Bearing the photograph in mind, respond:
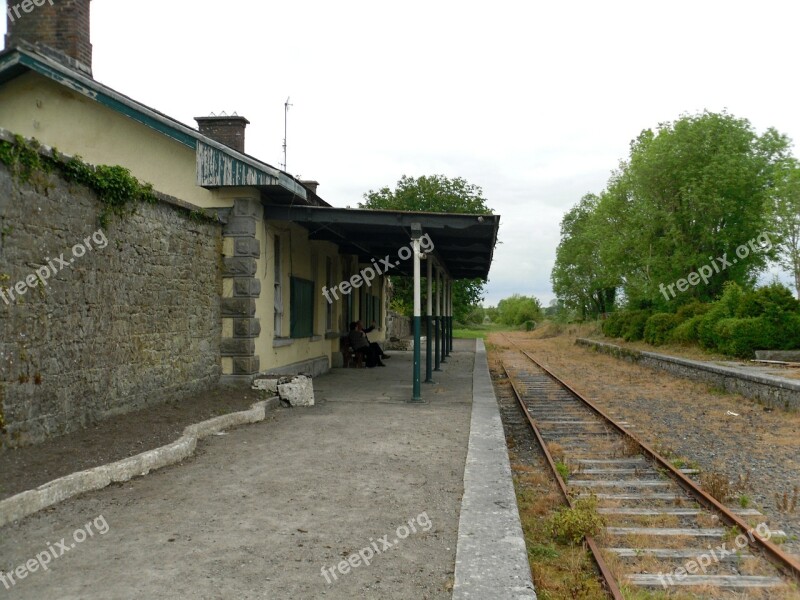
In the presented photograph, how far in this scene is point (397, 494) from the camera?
5637 millimetres

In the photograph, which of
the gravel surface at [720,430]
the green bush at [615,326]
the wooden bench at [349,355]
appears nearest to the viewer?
the gravel surface at [720,430]

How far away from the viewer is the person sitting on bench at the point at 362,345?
18.1 m

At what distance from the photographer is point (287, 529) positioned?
4664 mm

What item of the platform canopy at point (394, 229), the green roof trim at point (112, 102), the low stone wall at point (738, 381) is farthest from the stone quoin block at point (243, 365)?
the low stone wall at point (738, 381)

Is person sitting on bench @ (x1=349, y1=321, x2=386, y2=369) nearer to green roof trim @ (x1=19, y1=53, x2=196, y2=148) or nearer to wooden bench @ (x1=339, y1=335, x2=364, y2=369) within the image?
wooden bench @ (x1=339, y1=335, x2=364, y2=369)

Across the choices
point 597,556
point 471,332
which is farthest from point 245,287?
point 471,332

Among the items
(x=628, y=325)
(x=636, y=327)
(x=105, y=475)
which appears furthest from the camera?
(x=628, y=325)

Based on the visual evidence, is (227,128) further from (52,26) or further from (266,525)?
(266,525)

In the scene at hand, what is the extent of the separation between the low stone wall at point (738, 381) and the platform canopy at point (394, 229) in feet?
18.7

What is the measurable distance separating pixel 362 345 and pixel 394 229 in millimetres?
6297

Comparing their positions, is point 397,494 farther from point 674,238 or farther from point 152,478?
point 674,238

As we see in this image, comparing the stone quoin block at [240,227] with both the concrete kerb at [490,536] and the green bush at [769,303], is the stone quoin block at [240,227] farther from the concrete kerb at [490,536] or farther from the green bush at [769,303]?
the green bush at [769,303]

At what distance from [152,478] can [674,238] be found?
28650mm

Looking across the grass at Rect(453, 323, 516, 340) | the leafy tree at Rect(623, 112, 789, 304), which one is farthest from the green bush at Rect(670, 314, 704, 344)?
the grass at Rect(453, 323, 516, 340)
